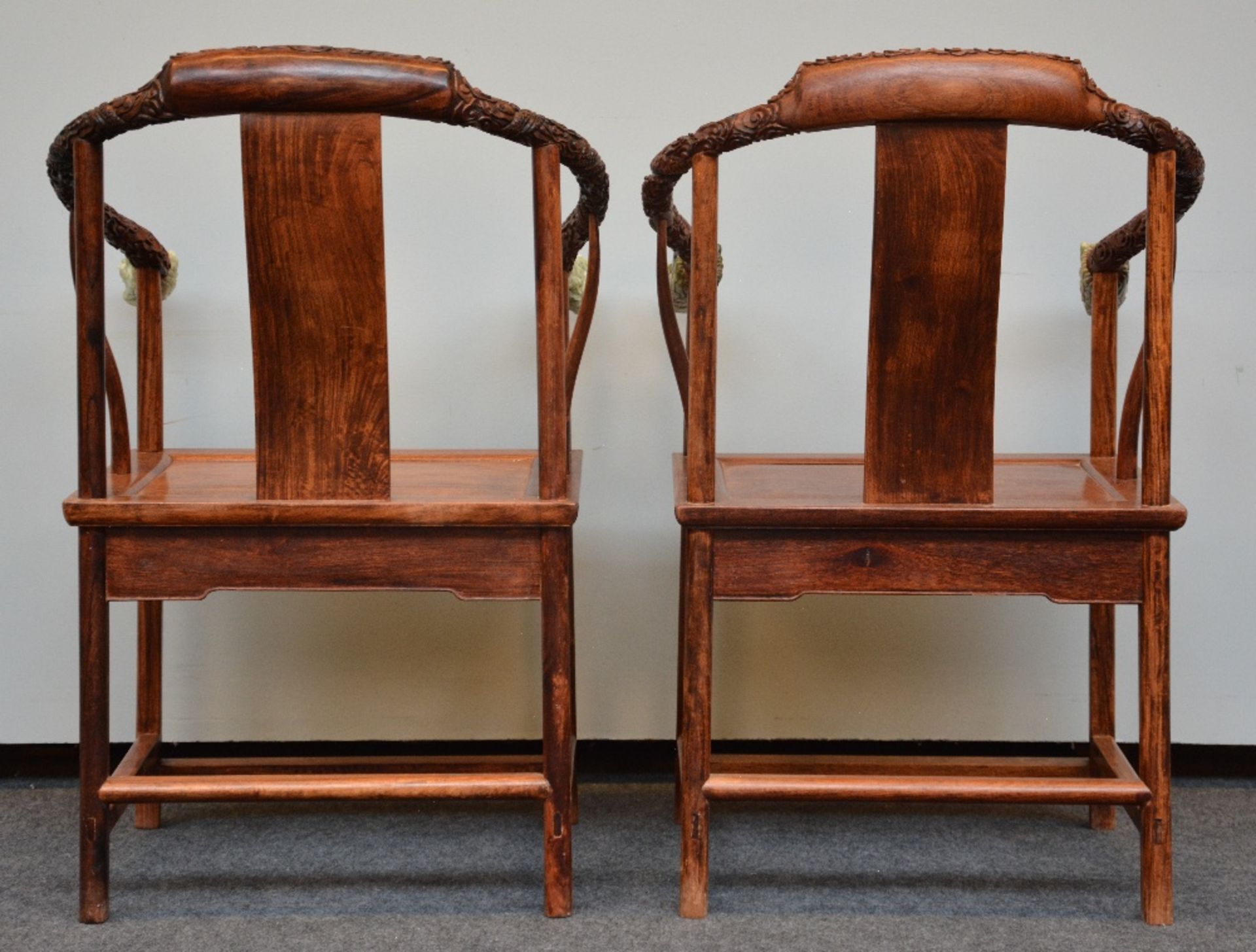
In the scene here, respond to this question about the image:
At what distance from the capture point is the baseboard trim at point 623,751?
2.05 m

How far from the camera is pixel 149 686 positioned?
183cm

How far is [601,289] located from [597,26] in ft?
1.26

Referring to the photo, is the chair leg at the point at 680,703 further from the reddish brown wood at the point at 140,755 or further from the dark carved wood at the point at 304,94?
the reddish brown wood at the point at 140,755

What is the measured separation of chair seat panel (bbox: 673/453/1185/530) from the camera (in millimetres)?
1446

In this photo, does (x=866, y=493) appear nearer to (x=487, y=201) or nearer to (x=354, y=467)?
(x=354, y=467)

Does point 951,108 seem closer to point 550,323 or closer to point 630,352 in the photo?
point 550,323

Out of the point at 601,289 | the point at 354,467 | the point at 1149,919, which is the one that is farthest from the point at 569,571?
the point at 1149,919

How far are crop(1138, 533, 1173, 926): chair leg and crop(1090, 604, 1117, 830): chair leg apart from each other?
307 mm

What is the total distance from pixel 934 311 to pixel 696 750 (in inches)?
22.3

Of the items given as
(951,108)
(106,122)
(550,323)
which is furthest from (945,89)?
(106,122)

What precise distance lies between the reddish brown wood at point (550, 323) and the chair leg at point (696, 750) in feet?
0.58

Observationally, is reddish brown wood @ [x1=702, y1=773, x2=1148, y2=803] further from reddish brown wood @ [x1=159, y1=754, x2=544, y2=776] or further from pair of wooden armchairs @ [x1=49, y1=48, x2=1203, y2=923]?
reddish brown wood @ [x1=159, y1=754, x2=544, y2=776]

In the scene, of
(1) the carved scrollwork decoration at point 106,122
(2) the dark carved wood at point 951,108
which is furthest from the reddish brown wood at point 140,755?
(2) the dark carved wood at point 951,108

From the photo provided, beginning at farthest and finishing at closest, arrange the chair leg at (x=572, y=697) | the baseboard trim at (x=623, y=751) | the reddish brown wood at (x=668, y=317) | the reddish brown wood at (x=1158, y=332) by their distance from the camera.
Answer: the baseboard trim at (x=623, y=751)
the reddish brown wood at (x=668, y=317)
the chair leg at (x=572, y=697)
the reddish brown wood at (x=1158, y=332)
